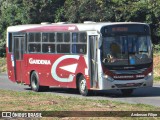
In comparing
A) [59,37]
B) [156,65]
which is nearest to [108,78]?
[59,37]

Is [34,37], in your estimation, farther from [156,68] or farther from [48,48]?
[156,68]

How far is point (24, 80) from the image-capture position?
28766 mm

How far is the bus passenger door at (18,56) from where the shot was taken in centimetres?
2848

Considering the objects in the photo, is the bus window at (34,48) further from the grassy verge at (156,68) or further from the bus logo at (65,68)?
the grassy verge at (156,68)

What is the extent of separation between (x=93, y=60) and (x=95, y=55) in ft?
0.74

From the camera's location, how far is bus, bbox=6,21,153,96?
76.3 feet

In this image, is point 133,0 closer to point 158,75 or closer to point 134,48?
point 158,75

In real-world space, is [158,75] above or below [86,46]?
below

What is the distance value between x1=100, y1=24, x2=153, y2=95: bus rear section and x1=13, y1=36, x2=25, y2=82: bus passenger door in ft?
19.9

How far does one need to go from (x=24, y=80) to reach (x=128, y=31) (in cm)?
691

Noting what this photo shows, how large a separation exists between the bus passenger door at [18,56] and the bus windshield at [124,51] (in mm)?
6056

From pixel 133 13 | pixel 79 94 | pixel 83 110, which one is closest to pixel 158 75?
pixel 133 13

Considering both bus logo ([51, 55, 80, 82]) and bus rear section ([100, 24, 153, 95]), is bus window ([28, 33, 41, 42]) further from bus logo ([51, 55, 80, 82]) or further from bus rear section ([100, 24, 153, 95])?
bus rear section ([100, 24, 153, 95])

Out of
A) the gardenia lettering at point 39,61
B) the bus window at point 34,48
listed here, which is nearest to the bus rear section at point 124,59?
the gardenia lettering at point 39,61
